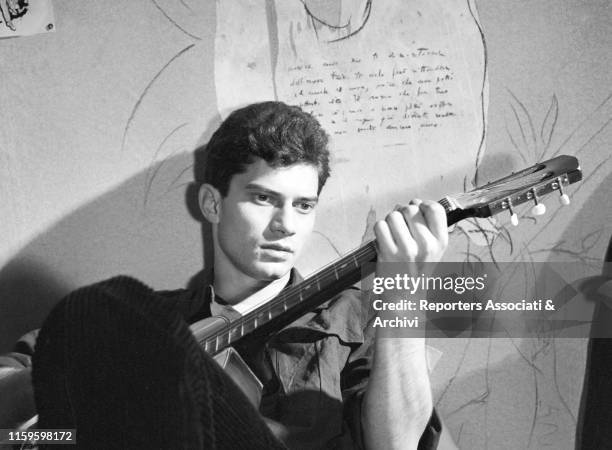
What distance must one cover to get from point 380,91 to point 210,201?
15.7 inches

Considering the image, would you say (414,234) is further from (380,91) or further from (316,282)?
(380,91)

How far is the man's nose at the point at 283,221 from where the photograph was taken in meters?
0.99

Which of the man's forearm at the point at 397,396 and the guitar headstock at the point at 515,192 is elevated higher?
the guitar headstock at the point at 515,192

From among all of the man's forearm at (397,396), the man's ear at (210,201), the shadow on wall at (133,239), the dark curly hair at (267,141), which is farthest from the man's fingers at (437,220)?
the shadow on wall at (133,239)

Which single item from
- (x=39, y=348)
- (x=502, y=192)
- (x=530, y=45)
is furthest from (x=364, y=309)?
(x=39, y=348)

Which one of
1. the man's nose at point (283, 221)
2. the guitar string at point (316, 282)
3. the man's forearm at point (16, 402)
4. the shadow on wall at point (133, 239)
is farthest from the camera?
the shadow on wall at point (133, 239)

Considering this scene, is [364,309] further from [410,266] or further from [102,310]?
[102,310]

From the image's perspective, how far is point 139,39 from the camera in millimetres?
1196

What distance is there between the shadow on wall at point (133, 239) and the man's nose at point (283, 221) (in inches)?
10.3

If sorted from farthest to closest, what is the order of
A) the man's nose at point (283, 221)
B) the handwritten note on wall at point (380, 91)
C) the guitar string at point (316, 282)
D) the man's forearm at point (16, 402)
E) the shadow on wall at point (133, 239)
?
1. the shadow on wall at point (133, 239)
2. the handwritten note on wall at point (380, 91)
3. the man's nose at point (283, 221)
4. the guitar string at point (316, 282)
5. the man's forearm at point (16, 402)

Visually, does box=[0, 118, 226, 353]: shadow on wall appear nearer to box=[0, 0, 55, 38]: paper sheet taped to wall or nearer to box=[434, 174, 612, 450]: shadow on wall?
box=[0, 0, 55, 38]: paper sheet taped to wall

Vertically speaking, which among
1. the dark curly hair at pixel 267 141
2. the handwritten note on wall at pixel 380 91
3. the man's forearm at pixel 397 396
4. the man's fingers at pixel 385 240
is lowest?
the man's forearm at pixel 397 396

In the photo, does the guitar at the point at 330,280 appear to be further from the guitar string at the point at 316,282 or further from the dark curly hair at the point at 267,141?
the dark curly hair at the point at 267,141

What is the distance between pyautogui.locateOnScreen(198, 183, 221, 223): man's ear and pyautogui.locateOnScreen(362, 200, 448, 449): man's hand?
36cm
